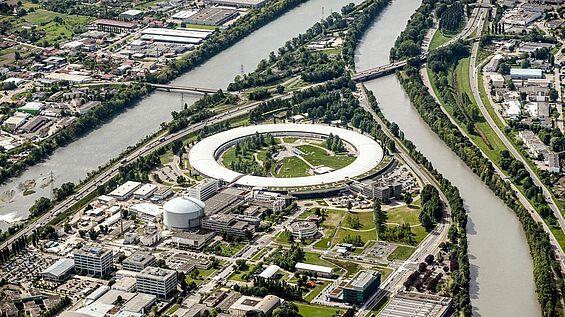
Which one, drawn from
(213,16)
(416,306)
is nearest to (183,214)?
(416,306)

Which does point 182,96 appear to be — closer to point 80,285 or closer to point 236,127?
point 236,127

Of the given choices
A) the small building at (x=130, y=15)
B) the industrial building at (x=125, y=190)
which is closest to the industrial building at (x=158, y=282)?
the industrial building at (x=125, y=190)

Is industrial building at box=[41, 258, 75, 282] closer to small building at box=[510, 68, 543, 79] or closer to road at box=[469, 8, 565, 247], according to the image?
road at box=[469, 8, 565, 247]

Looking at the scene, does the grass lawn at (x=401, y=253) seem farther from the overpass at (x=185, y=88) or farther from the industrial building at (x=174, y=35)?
the industrial building at (x=174, y=35)

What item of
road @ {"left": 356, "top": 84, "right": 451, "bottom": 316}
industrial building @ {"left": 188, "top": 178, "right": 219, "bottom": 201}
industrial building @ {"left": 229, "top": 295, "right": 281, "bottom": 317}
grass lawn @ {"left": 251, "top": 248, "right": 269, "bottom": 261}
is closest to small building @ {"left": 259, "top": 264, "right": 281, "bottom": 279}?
grass lawn @ {"left": 251, "top": 248, "right": 269, "bottom": 261}

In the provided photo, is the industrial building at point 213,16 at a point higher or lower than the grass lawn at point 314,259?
higher

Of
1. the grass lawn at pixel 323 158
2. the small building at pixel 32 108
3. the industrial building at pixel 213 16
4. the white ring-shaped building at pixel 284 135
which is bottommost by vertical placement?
the small building at pixel 32 108
